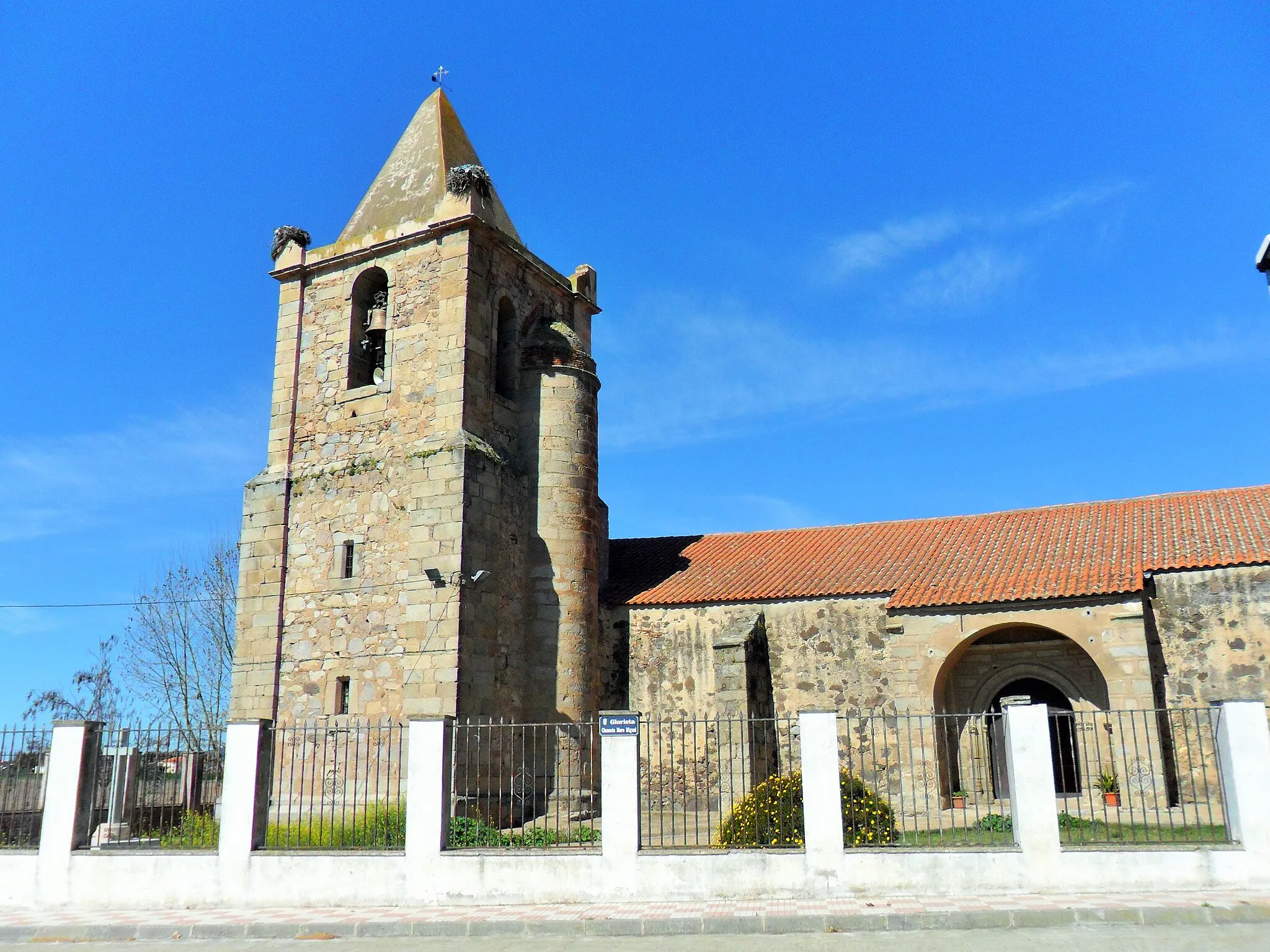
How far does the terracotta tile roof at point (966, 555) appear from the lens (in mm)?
16016

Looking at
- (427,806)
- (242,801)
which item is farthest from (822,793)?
(242,801)

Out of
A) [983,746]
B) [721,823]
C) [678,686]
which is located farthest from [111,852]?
[983,746]

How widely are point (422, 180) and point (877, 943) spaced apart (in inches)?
596

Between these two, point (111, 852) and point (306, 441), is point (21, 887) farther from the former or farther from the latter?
point (306, 441)

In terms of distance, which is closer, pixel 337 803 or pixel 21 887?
pixel 21 887

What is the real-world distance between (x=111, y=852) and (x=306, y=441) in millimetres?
8447

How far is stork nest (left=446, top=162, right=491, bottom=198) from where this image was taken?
1723 centimetres

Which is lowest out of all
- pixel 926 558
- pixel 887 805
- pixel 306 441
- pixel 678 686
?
pixel 887 805

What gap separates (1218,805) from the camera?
14.4m

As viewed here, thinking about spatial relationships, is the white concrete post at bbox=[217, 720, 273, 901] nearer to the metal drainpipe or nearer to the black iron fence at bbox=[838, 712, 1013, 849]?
the metal drainpipe

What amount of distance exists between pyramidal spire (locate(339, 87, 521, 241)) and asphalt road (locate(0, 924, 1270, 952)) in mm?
12053

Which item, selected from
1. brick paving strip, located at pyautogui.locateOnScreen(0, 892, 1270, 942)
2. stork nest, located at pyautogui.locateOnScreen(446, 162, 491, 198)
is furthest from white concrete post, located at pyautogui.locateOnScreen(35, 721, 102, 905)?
stork nest, located at pyautogui.locateOnScreen(446, 162, 491, 198)

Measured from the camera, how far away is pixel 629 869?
399 inches

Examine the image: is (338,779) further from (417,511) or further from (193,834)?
(417,511)
